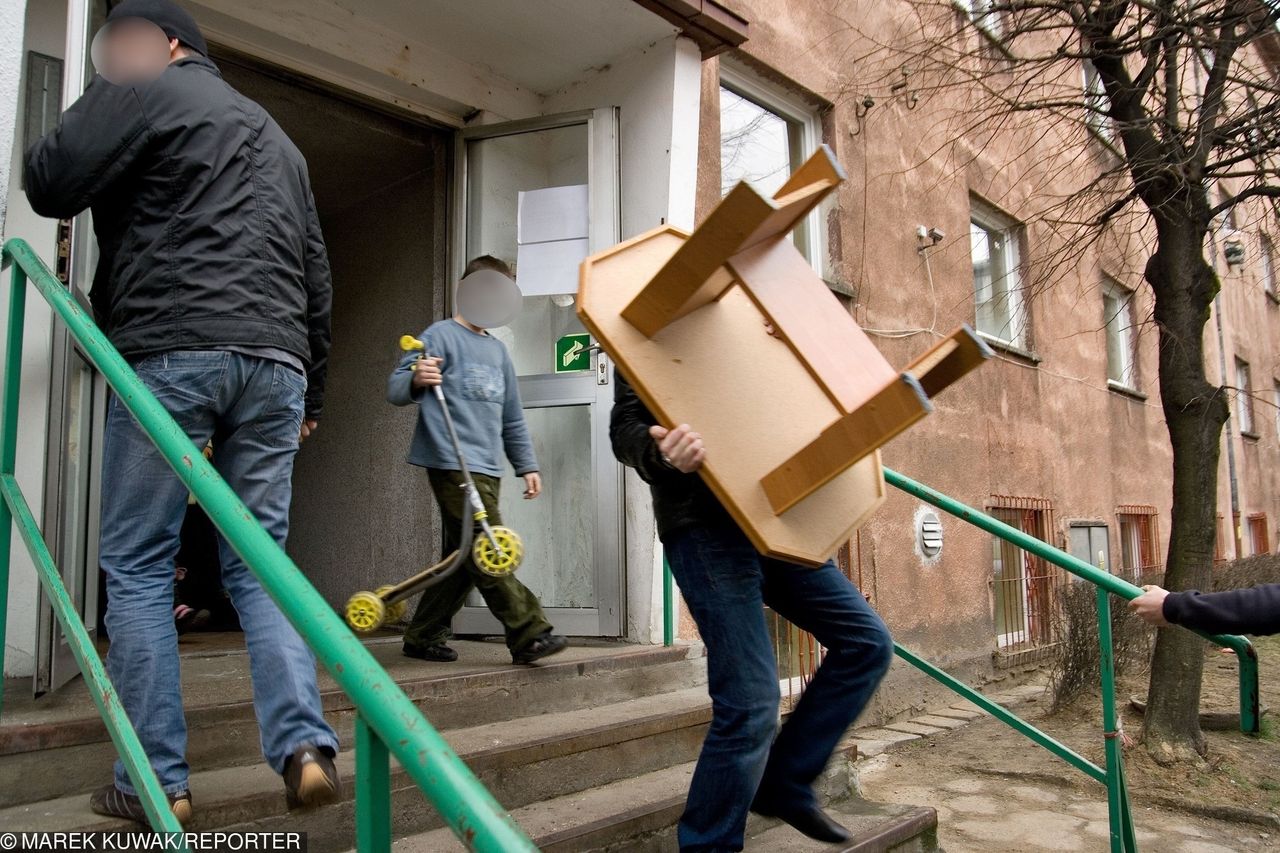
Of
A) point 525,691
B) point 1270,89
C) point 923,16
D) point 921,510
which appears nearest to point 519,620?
point 525,691

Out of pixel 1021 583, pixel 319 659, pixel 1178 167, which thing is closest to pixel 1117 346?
pixel 1021 583

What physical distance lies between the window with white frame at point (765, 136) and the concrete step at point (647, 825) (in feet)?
11.4

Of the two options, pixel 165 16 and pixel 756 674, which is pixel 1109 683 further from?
pixel 165 16

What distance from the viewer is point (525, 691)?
3.25 metres

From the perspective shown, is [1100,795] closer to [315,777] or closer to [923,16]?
[315,777]

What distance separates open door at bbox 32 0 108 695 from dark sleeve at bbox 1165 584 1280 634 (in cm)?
292

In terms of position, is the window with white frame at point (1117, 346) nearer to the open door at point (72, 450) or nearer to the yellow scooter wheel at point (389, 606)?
the yellow scooter wheel at point (389, 606)

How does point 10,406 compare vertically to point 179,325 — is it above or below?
below

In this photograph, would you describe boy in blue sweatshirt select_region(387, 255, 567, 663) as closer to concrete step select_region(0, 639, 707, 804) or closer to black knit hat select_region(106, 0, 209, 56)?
concrete step select_region(0, 639, 707, 804)

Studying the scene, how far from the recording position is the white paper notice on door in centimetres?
451

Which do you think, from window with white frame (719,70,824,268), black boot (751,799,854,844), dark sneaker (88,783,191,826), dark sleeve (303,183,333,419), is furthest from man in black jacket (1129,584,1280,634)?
window with white frame (719,70,824,268)

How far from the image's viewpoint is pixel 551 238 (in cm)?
458

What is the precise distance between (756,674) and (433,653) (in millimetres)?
1927

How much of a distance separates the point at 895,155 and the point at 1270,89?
2526 mm
